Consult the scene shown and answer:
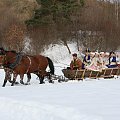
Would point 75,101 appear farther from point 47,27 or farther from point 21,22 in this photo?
point 21,22

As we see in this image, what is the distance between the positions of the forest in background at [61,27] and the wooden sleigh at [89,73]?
56.8 feet

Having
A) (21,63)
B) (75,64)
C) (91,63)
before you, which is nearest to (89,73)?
(91,63)

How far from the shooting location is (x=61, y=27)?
35750mm

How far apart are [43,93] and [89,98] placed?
1585 mm

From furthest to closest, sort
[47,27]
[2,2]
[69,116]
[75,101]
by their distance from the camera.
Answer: [2,2] → [47,27] → [75,101] → [69,116]

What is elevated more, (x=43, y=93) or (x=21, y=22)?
(x=21, y=22)

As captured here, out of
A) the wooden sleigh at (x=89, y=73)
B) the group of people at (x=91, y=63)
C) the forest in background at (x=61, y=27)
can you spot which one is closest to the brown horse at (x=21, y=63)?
the wooden sleigh at (x=89, y=73)

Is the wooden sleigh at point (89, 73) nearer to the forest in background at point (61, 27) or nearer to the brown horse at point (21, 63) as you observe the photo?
the brown horse at point (21, 63)

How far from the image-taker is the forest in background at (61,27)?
110 feet

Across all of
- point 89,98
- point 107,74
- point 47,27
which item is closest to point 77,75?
point 107,74

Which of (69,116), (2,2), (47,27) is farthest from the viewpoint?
(2,2)

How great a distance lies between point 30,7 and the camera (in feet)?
136

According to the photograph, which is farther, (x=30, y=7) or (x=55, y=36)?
(x=30, y=7)

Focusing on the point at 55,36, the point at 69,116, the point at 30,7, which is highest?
the point at 30,7
